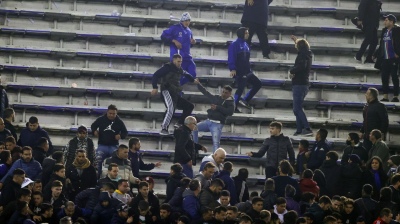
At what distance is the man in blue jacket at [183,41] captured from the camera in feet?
81.5

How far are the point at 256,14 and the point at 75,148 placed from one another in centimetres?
561

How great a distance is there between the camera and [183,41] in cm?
2495

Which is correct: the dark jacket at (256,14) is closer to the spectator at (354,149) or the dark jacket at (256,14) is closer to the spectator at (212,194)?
the spectator at (354,149)

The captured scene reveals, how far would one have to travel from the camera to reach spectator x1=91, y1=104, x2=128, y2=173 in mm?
22500

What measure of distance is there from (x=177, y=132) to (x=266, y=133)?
2.94m

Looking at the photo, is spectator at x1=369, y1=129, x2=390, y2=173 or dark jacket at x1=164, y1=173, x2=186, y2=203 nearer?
dark jacket at x1=164, y1=173, x2=186, y2=203

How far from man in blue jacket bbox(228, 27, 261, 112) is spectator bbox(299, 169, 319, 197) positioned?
376 centimetres

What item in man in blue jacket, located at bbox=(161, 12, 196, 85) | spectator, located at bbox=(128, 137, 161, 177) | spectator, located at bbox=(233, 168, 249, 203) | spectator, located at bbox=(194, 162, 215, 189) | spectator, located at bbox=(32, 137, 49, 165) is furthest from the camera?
man in blue jacket, located at bbox=(161, 12, 196, 85)

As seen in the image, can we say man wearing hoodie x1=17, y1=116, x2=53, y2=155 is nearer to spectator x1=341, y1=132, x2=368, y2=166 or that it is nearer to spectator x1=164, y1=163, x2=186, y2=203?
spectator x1=164, y1=163, x2=186, y2=203

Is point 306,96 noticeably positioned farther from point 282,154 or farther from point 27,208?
point 27,208

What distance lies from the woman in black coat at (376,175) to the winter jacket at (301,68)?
2931mm

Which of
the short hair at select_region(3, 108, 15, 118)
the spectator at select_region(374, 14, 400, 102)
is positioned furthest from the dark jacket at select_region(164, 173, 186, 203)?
the spectator at select_region(374, 14, 400, 102)

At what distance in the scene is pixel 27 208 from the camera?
19.4m

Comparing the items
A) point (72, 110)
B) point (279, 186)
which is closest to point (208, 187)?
point (279, 186)
